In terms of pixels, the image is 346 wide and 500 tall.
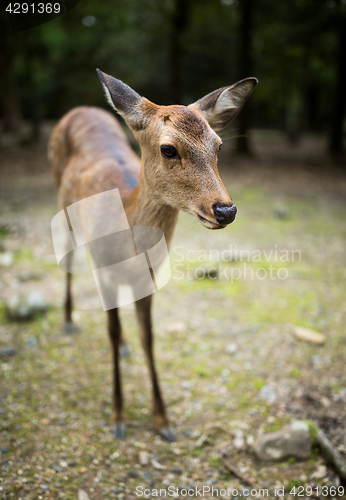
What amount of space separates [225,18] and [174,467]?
1368 centimetres

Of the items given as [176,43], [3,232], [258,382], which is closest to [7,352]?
[258,382]

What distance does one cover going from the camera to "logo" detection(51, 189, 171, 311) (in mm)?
2285

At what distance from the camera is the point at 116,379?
9.11ft

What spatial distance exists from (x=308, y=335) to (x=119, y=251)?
2385mm

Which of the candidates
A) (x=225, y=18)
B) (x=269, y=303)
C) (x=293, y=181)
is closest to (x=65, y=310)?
(x=269, y=303)

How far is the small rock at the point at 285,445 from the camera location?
8.24ft

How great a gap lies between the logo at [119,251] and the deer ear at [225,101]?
0.75 m

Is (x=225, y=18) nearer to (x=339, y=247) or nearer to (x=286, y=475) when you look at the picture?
(x=339, y=247)

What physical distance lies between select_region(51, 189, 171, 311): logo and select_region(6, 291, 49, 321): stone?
5.18 feet

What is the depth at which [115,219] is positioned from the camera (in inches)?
95.3

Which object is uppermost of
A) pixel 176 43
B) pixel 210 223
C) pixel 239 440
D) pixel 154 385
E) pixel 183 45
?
pixel 210 223

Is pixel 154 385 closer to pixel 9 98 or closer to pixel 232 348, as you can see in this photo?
pixel 232 348

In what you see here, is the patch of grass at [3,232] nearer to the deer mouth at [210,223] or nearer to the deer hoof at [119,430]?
the deer hoof at [119,430]

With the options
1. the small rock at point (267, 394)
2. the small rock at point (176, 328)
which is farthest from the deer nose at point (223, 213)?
the small rock at point (176, 328)
